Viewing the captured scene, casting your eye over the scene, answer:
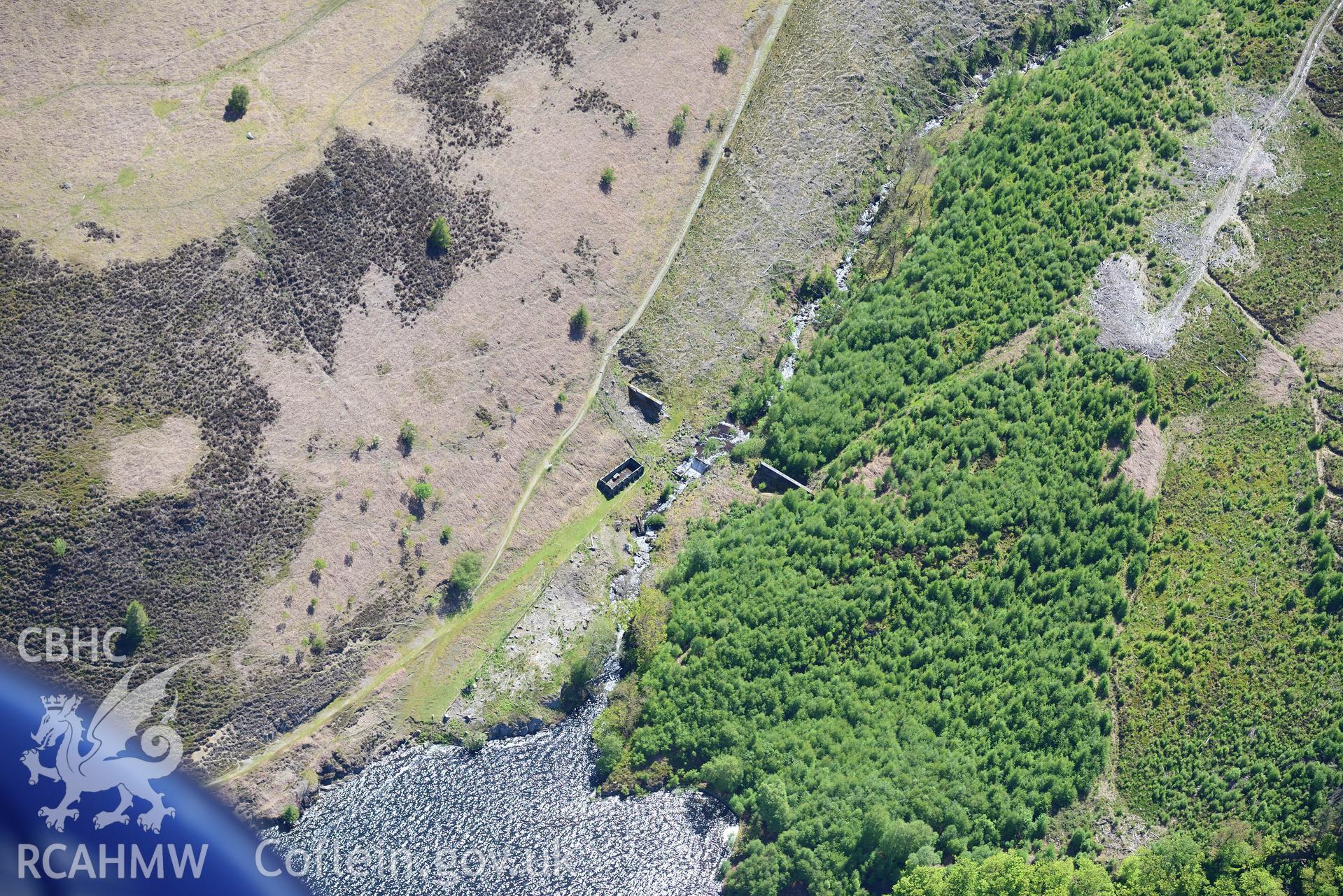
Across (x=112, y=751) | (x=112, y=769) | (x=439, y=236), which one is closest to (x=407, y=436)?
(x=439, y=236)

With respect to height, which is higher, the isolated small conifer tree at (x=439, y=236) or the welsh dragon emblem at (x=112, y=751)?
the isolated small conifer tree at (x=439, y=236)

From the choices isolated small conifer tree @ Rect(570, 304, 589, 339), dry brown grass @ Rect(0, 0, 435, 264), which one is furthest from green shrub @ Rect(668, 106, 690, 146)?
dry brown grass @ Rect(0, 0, 435, 264)

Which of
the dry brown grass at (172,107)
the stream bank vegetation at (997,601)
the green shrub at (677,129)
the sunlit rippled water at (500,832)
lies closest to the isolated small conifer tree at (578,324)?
the stream bank vegetation at (997,601)

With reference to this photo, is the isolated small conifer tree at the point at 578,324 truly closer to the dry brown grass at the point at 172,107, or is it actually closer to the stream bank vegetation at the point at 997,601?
the stream bank vegetation at the point at 997,601

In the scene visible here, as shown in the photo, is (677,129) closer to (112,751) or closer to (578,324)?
(578,324)

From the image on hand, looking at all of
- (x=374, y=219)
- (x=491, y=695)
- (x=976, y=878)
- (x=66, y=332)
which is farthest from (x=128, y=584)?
(x=976, y=878)

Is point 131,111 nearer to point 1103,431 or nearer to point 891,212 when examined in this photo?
point 891,212

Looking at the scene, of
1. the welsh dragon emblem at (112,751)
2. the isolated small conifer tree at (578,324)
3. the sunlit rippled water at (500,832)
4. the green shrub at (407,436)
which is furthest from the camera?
the isolated small conifer tree at (578,324)
